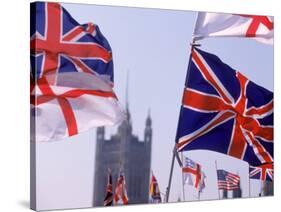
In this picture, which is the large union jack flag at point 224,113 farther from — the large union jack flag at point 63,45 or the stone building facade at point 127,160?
the large union jack flag at point 63,45

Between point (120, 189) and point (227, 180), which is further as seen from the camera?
point (227, 180)

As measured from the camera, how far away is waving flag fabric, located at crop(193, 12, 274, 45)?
13.2m

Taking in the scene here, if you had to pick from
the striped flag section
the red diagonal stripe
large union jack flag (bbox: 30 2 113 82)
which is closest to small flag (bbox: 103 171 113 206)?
the striped flag section

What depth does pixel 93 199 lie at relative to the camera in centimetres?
1245

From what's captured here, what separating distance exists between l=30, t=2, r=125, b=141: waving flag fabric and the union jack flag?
220cm

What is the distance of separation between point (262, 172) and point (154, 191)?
176cm

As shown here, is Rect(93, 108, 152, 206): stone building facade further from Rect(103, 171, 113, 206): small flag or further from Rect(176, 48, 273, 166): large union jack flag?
Rect(176, 48, 273, 166): large union jack flag

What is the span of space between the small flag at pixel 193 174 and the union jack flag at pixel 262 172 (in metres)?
0.82

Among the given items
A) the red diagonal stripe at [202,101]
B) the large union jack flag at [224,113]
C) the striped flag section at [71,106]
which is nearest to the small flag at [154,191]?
the large union jack flag at [224,113]

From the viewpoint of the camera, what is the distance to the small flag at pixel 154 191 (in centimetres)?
1289

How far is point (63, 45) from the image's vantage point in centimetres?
1213

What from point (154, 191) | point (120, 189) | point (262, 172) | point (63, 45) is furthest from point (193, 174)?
point (63, 45)

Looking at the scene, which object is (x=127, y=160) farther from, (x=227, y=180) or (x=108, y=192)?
(x=227, y=180)

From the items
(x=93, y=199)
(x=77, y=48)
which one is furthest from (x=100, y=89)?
(x=93, y=199)
